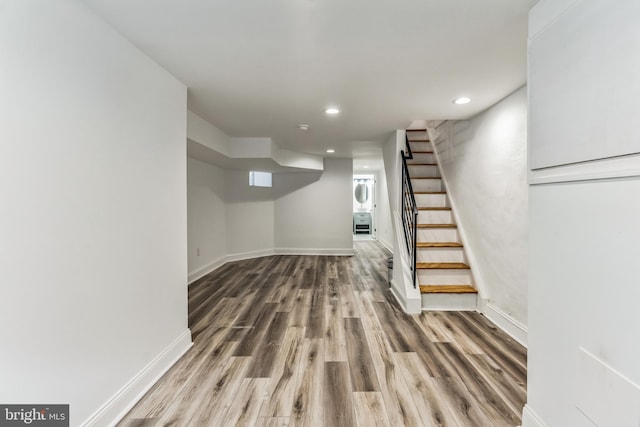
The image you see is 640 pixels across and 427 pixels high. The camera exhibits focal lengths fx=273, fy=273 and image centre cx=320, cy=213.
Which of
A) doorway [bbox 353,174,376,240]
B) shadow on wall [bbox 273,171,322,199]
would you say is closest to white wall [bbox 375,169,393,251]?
doorway [bbox 353,174,376,240]

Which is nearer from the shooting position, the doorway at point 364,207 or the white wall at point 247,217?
the white wall at point 247,217

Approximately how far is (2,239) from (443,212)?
3.85m

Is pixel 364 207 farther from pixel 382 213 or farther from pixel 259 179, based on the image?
pixel 259 179

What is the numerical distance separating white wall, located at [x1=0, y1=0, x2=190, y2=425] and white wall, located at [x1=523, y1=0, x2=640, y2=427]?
7.00 ft

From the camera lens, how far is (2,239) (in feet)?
3.21

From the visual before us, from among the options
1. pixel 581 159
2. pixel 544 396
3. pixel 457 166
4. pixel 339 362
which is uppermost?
pixel 457 166

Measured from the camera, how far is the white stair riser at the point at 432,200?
3.77m

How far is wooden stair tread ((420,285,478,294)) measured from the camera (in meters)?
2.96

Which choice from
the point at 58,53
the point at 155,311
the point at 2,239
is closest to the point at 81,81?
the point at 58,53

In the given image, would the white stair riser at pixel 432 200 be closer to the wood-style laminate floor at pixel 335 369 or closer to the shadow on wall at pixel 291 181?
the wood-style laminate floor at pixel 335 369

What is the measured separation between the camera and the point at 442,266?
10.3ft

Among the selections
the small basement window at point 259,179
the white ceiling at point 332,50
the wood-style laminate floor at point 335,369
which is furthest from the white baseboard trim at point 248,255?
the white ceiling at point 332,50

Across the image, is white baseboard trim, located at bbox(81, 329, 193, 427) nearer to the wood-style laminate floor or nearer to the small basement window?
the wood-style laminate floor

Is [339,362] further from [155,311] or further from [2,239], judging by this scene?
[2,239]
